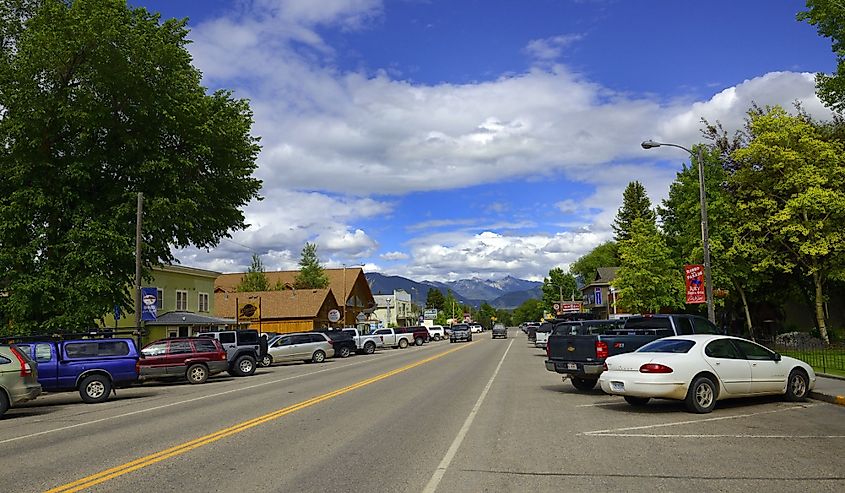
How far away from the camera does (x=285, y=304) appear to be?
68500mm

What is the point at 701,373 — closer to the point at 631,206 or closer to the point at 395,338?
the point at 395,338

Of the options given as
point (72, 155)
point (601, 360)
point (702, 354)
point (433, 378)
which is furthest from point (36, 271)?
point (702, 354)

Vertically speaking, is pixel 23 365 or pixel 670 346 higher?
pixel 23 365

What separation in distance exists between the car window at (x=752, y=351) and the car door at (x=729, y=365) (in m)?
0.21

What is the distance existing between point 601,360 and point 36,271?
72.5ft

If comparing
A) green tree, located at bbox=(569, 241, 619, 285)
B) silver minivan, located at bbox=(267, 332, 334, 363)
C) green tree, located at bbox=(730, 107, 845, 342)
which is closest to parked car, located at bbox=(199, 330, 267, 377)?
silver minivan, located at bbox=(267, 332, 334, 363)

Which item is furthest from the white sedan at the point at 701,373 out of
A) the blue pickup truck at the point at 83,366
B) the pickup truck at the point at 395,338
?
the pickup truck at the point at 395,338

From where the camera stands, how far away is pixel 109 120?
91.7 ft

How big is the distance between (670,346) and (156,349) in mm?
17936

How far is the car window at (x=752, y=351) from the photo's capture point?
13708 millimetres

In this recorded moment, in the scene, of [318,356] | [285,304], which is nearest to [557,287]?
[285,304]

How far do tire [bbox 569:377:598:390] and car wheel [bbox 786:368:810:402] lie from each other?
506 cm

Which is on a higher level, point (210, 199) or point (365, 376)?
point (210, 199)

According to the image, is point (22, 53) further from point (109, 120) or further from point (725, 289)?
point (725, 289)
